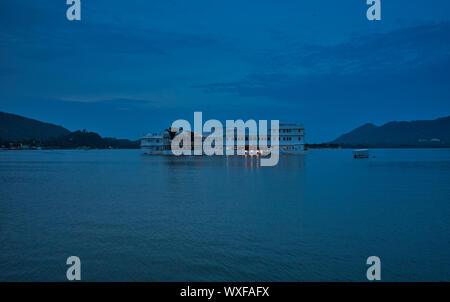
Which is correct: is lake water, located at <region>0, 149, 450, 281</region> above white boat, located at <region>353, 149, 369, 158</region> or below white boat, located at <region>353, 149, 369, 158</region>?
below

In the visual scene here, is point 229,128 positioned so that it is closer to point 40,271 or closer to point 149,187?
point 149,187

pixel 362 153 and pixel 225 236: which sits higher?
pixel 362 153

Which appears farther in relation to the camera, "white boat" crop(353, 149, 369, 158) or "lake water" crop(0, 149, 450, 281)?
"white boat" crop(353, 149, 369, 158)

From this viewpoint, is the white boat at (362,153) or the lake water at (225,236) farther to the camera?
the white boat at (362,153)

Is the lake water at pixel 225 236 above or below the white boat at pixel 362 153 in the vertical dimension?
below

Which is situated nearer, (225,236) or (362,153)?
(225,236)
